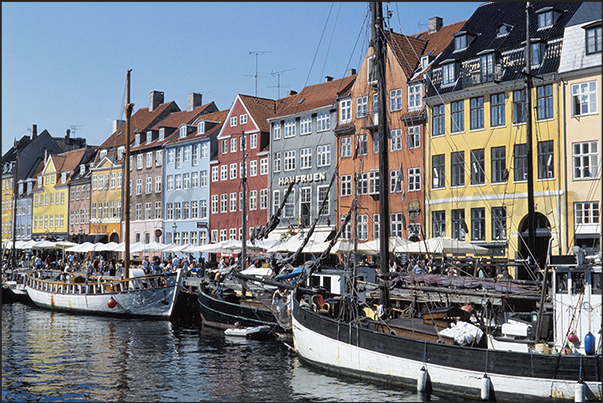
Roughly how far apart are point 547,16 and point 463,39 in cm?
518

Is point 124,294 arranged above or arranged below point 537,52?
below

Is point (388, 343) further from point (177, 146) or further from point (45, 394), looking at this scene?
point (177, 146)

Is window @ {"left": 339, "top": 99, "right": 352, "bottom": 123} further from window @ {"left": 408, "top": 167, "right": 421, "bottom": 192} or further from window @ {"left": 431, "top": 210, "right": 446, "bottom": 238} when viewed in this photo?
window @ {"left": 431, "top": 210, "right": 446, "bottom": 238}

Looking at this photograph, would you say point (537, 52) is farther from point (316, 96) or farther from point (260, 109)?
point (260, 109)

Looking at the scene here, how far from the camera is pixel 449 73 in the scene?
40406 mm

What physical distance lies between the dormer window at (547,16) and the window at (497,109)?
426 cm

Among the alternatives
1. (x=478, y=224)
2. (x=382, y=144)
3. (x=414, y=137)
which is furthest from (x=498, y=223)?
(x=382, y=144)

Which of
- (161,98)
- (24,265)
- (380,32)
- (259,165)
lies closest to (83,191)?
(161,98)

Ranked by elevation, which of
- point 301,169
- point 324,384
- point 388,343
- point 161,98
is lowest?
point 324,384

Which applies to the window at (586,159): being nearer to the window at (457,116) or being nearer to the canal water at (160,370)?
the window at (457,116)

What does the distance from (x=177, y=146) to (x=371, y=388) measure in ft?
164

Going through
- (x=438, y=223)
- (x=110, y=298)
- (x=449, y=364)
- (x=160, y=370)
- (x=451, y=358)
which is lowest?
(x=160, y=370)

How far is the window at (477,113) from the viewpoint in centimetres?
3853

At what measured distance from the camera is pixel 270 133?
5500cm
